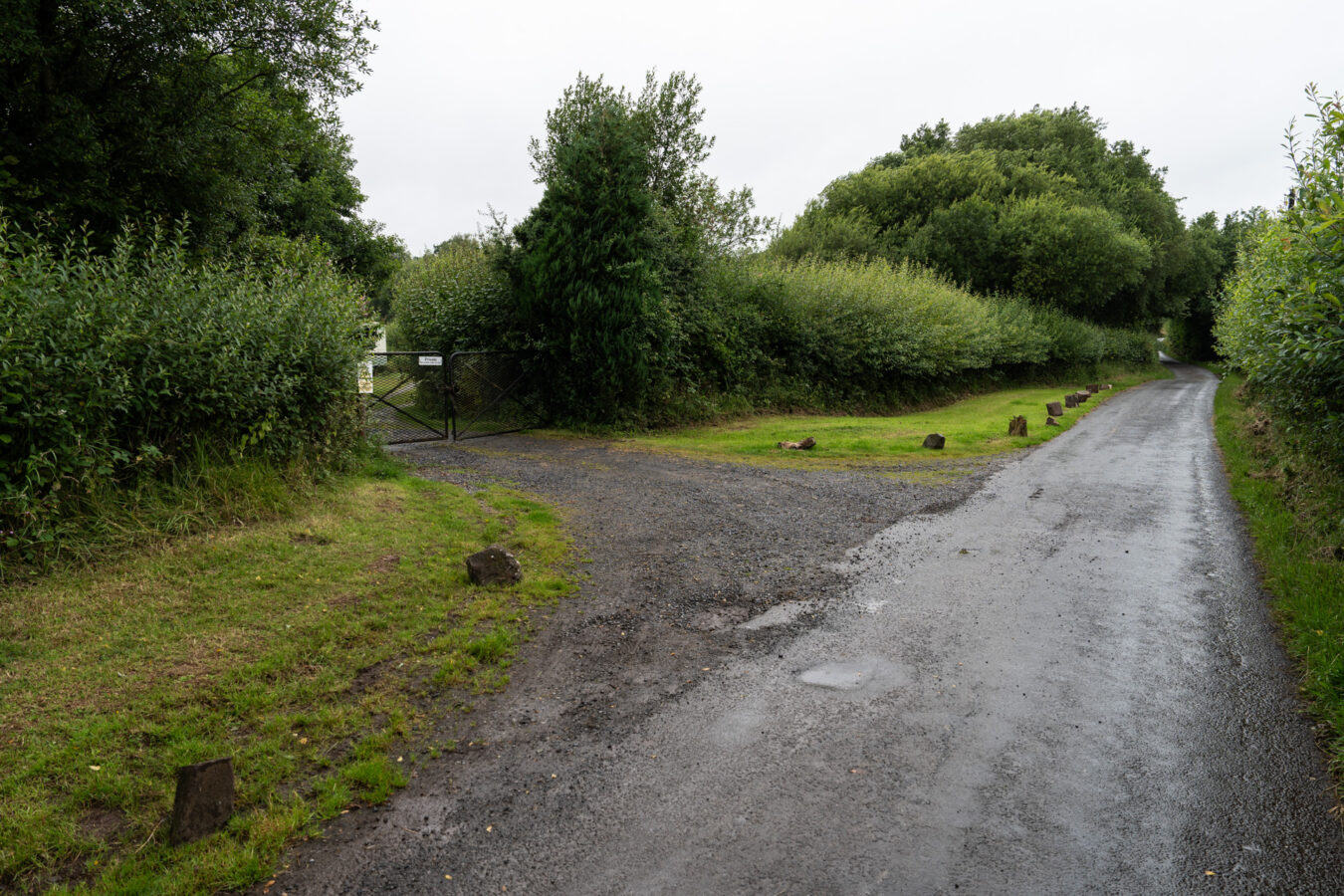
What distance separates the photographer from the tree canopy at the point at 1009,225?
118ft

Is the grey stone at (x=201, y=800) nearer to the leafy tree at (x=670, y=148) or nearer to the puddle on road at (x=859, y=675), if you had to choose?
the puddle on road at (x=859, y=675)

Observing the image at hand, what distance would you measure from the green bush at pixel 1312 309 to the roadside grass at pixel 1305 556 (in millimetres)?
521

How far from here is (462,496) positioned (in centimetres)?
909

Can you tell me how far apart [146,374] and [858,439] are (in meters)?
12.5

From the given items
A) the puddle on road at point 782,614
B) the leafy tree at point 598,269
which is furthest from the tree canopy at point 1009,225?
the puddle on road at point 782,614

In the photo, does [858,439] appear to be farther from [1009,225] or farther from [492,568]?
[1009,225]

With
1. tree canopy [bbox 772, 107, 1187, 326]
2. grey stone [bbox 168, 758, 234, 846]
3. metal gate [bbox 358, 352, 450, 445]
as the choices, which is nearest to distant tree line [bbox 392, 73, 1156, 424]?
metal gate [bbox 358, 352, 450, 445]

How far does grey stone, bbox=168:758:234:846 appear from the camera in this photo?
2.95m

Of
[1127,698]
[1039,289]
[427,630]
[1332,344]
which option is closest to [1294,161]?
[1332,344]

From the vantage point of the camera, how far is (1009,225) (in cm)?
3625

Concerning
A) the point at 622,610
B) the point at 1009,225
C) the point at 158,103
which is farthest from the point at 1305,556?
the point at 1009,225

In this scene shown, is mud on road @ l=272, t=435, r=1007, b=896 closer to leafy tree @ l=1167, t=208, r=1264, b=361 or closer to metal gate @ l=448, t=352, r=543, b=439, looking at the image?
metal gate @ l=448, t=352, r=543, b=439

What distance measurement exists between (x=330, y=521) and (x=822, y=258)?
2732cm

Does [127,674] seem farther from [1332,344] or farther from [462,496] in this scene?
[1332,344]
